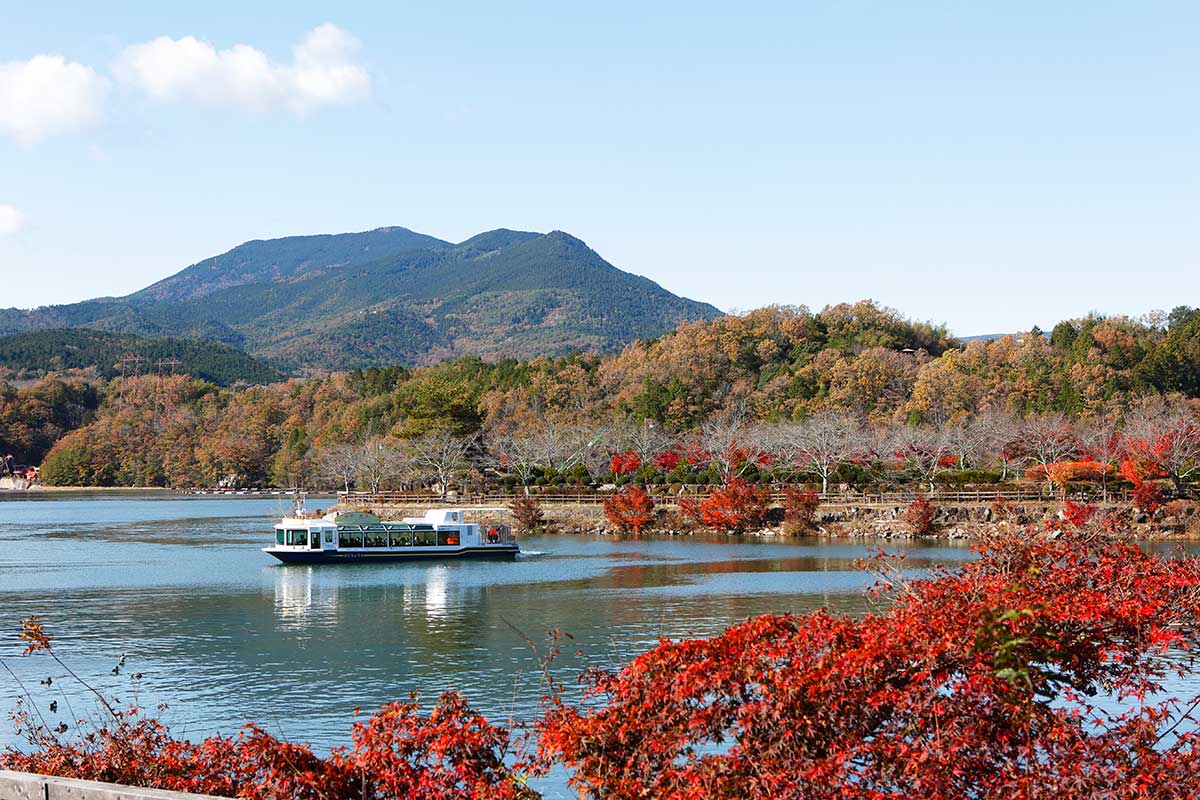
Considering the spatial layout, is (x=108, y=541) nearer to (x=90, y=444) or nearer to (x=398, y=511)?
(x=398, y=511)

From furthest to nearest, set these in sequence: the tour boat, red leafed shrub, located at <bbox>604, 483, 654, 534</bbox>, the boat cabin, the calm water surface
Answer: red leafed shrub, located at <bbox>604, 483, 654, 534</bbox>, the boat cabin, the tour boat, the calm water surface

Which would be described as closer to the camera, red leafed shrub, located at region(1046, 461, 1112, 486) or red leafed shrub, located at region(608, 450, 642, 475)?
red leafed shrub, located at region(1046, 461, 1112, 486)

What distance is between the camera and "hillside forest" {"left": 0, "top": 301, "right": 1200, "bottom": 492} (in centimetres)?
6888

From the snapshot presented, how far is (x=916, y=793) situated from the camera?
29.5ft

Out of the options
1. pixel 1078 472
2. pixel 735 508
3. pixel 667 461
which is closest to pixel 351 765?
pixel 735 508

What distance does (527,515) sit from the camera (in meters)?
63.2

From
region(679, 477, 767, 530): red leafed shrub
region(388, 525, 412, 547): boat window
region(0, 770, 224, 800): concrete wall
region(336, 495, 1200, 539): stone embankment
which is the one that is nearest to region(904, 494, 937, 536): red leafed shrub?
region(336, 495, 1200, 539): stone embankment

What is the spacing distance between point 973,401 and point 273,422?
84243mm

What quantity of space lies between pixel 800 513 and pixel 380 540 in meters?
19.3

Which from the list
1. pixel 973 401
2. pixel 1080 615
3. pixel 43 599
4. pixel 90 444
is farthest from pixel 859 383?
pixel 90 444

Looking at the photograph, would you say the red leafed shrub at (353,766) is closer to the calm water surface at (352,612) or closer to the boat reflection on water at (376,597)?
the calm water surface at (352,612)

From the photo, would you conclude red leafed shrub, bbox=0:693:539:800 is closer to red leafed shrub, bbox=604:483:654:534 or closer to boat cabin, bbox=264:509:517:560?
boat cabin, bbox=264:509:517:560

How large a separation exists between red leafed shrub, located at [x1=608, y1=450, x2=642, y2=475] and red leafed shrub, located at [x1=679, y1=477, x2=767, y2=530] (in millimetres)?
13922

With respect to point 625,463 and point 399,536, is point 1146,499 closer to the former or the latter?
point 625,463
